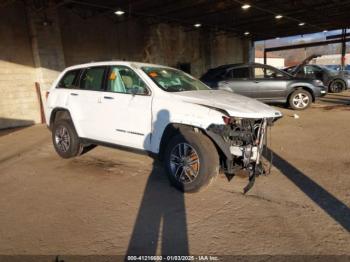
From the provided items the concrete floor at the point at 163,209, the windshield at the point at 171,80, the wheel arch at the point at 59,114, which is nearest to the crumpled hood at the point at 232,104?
the windshield at the point at 171,80

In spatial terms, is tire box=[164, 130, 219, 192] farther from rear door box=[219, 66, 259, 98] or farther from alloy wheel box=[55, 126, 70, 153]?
rear door box=[219, 66, 259, 98]

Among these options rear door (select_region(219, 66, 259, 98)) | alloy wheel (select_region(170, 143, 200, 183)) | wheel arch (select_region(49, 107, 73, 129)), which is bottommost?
alloy wheel (select_region(170, 143, 200, 183))

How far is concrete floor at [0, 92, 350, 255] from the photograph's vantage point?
2.88 m

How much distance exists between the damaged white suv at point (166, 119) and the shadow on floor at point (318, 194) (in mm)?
682

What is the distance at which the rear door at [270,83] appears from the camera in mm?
10648

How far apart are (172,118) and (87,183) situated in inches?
65.2

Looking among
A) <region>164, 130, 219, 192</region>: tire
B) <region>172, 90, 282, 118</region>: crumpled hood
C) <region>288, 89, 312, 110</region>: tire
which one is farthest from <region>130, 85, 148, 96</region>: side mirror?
<region>288, 89, 312, 110</region>: tire

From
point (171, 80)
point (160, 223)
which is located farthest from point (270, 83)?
point (160, 223)

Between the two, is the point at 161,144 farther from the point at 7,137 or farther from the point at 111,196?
the point at 7,137

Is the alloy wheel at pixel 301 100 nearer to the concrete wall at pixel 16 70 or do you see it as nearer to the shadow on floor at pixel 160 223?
the shadow on floor at pixel 160 223

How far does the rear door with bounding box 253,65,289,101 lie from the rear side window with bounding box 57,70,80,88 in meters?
6.94

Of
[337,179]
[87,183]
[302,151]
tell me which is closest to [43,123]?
[87,183]

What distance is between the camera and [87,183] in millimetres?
4508

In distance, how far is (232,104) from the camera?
3.94 m
